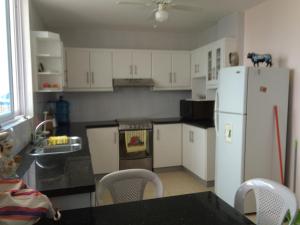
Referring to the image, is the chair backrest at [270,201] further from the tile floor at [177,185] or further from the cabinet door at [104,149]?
the cabinet door at [104,149]

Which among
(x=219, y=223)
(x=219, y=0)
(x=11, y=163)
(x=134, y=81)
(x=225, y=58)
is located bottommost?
(x=219, y=223)

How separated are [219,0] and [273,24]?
0.69 metres

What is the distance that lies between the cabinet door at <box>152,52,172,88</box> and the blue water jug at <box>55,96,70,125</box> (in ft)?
5.05

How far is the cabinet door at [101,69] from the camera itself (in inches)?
156

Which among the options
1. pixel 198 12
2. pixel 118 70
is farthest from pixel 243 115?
pixel 118 70

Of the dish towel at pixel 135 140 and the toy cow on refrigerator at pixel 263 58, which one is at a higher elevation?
the toy cow on refrigerator at pixel 263 58

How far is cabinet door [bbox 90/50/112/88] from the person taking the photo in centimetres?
396

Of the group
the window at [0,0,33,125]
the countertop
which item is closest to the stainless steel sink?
the countertop

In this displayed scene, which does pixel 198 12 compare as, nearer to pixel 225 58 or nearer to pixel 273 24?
pixel 225 58

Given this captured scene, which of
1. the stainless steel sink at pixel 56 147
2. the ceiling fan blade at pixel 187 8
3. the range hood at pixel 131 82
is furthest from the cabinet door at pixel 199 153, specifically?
the stainless steel sink at pixel 56 147

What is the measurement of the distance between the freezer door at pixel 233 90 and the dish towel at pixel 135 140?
1.39m

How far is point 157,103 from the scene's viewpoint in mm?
4551

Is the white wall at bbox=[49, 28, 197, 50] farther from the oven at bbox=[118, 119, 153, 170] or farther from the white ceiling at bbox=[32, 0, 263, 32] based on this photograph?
the oven at bbox=[118, 119, 153, 170]

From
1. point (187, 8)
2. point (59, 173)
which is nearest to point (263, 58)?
point (187, 8)
